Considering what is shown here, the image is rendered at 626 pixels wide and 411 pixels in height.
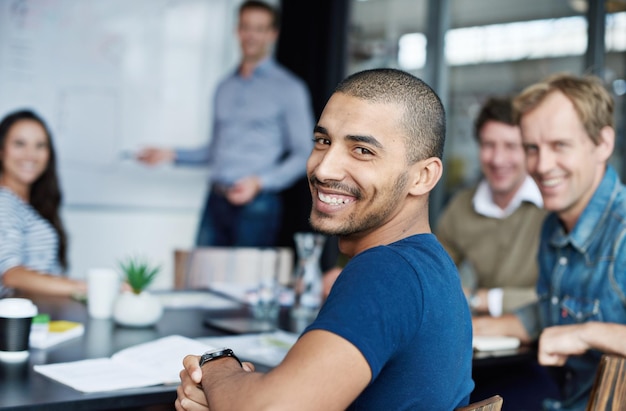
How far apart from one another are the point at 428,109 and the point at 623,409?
69 centimetres

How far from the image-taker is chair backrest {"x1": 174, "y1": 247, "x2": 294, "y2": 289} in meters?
3.13

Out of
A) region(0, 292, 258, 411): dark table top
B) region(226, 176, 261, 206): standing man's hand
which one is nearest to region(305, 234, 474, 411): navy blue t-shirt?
region(0, 292, 258, 411): dark table top

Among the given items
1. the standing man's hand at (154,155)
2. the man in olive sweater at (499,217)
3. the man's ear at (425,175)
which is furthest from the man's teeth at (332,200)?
the standing man's hand at (154,155)

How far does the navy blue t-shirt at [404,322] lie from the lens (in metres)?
1.05

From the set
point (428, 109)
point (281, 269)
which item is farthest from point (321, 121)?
point (281, 269)

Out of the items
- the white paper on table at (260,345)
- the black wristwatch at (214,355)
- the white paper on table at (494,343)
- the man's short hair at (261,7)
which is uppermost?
the man's short hair at (261,7)

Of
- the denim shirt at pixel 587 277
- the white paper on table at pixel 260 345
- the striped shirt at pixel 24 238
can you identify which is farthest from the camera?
the striped shirt at pixel 24 238

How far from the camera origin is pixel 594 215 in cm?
208

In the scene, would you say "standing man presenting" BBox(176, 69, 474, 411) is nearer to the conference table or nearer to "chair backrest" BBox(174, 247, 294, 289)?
the conference table

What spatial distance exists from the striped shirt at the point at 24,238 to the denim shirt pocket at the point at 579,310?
1.82 metres

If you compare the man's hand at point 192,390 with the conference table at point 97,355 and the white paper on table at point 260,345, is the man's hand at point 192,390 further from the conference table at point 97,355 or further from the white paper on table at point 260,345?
the white paper on table at point 260,345

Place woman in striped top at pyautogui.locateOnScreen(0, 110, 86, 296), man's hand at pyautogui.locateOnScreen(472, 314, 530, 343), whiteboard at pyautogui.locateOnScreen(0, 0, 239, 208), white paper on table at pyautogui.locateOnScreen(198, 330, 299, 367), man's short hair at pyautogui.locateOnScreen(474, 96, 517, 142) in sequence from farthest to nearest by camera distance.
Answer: whiteboard at pyautogui.locateOnScreen(0, 0, 239, 208), man's short hair at pyautogui.locateOnScreen(474, 96, 517, 142), woman in striped top at pyautogui.locateOnScreen(0, 110, 86, 296), man's hand at pyautogui.locateOnScreen(472, 314, 530, 343), white paper on table at pyautogui.locateOnScreen(198, 330, 299, 367)

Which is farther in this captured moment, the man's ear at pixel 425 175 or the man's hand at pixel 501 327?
the man's hand at pixel 501 327

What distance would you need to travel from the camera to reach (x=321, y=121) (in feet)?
4.22
